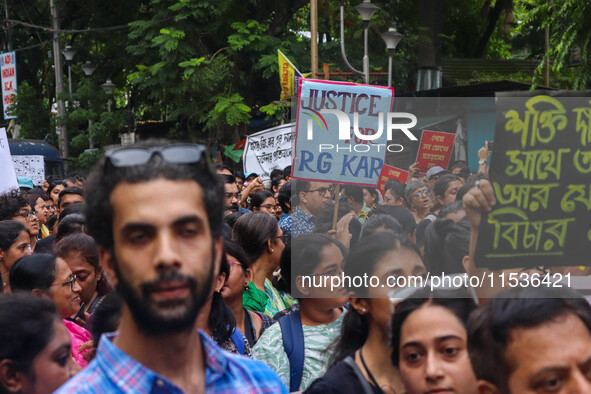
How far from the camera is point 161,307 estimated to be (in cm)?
199

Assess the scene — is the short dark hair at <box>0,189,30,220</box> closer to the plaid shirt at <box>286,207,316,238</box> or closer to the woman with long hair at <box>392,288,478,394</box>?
the plaid shirt at <box>286,207,316,238</box>

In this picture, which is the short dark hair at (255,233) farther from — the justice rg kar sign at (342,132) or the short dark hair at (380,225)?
the justice rg kar sign at (342,132)

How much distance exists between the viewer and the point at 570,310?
258cm

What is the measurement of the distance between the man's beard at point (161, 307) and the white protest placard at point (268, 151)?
41.2 feet

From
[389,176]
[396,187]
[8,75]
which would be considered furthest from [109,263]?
[8,75]

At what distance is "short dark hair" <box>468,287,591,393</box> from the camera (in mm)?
2514

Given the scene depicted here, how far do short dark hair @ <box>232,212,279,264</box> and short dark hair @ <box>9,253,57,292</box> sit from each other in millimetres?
1511

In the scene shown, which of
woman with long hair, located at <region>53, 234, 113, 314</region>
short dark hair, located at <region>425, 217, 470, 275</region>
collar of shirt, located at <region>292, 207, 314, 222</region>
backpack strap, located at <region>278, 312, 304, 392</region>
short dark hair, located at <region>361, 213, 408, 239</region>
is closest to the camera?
backpack strap, located at <region>278, 312, 304, 392</region>

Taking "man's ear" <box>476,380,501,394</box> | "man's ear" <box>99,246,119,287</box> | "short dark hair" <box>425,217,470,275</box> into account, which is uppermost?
"man's ear" <box>99,246,119,287</box>

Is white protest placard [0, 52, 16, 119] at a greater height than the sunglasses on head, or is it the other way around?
the sunglasses on head

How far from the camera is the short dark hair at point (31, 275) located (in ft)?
15.3

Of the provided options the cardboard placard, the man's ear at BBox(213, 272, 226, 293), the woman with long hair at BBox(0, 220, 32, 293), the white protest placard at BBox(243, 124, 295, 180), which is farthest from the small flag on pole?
the cardboard placard

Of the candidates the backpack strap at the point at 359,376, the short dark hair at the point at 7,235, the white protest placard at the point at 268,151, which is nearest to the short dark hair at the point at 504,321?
the backpack strap at the point at 359,376

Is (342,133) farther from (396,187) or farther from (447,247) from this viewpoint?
(396,187)
